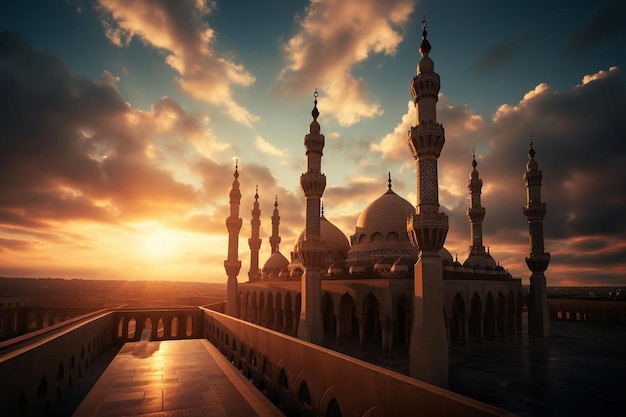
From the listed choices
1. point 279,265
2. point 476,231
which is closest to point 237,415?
point 476,231

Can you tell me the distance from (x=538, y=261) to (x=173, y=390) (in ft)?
98.4

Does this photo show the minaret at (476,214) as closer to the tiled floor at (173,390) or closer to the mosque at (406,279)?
the mosque at (406,279)

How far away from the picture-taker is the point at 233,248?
3984cm

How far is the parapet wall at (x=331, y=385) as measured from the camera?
5.34 meters

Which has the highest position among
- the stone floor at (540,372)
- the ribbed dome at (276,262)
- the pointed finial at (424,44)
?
the pointed finial at (424,44)

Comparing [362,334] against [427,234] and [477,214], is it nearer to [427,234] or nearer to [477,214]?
[427,234]

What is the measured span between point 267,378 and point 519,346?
19577 mm

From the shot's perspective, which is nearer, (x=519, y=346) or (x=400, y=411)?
(x=400, y=411)

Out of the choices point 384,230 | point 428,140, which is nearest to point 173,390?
point 428,140

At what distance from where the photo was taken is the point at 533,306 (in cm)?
2939

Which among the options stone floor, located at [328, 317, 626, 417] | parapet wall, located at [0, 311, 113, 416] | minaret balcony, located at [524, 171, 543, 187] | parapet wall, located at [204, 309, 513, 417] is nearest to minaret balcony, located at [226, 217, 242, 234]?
stone floor, located at [328, 317, 626, 417]

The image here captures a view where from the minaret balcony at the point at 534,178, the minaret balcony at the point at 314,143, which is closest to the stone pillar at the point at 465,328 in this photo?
the minaret balcony at the point at 534,178

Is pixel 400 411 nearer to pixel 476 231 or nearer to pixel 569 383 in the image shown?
pixel 569 383

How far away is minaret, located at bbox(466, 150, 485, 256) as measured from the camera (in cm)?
3466
